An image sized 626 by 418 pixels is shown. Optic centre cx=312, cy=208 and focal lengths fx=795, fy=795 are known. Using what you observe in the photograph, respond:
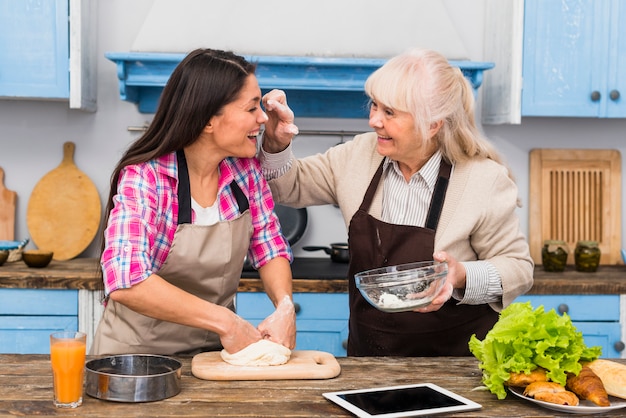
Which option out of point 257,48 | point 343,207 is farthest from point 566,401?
point 257,48

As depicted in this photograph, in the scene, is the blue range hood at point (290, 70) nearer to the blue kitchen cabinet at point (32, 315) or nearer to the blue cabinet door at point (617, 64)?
the blue cabinet door at point (617, 64)

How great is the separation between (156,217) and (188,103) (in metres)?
0.32

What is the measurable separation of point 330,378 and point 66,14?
2.38 m

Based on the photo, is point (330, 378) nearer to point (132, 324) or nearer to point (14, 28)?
point (132, 324)

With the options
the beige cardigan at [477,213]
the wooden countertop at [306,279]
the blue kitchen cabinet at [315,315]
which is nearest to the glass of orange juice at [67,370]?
the beige cardigan at [477,213]

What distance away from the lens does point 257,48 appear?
3.70 metres

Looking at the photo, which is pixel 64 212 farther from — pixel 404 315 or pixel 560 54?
pixel 560 54

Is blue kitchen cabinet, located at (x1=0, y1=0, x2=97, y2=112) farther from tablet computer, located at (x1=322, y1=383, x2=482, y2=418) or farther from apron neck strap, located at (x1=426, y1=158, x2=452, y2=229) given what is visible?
tablet computer, located at (x1=322, y1=383, x2=482, y2=418)

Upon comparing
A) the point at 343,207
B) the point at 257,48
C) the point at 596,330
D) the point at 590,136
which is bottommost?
the point at 596,330

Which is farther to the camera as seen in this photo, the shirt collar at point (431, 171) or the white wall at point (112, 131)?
the white wall at point (112, 131)

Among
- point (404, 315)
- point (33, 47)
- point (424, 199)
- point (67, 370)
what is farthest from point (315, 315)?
point (67, 370)

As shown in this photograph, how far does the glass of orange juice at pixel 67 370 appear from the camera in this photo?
1.68 metres

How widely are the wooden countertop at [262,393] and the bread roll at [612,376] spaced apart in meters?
0.08

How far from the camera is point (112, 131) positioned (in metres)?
4.04
